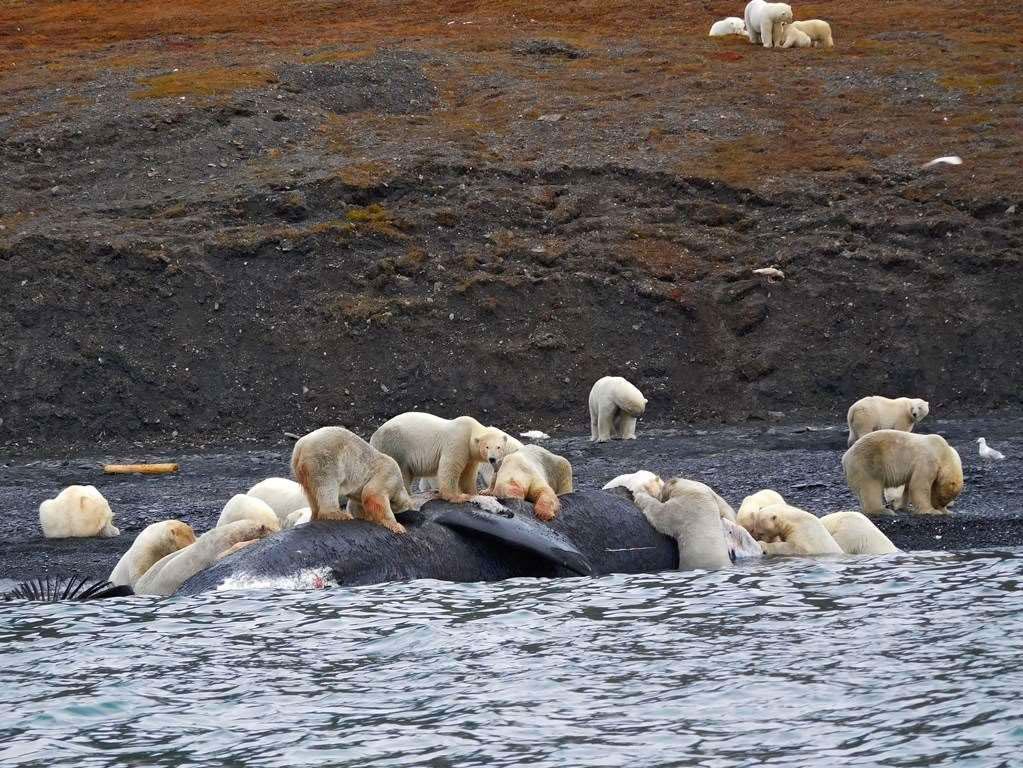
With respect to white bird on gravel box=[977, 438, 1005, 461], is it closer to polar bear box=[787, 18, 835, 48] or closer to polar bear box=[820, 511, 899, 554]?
polar bear box=[820, 511, 899, 554]

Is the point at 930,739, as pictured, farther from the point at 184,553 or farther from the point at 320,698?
the point at 184,553

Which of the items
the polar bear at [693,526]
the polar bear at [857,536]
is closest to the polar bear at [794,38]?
the polar bear at [857,536]

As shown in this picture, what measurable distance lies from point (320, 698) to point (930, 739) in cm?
315

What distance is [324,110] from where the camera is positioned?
39.6m

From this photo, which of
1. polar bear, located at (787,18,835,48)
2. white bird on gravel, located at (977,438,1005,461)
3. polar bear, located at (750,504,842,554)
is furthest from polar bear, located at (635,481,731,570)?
polar bear, located at (787,18,835,48)

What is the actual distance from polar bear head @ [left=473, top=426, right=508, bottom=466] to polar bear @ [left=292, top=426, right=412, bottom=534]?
100cm

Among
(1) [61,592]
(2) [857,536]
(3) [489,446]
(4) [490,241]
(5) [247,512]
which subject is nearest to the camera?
(1) [61,592]

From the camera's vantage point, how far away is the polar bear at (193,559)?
436 inches

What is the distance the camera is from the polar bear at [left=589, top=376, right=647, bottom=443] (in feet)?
75.6

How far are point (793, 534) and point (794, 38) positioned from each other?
3748cm

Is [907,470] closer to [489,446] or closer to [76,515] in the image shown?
[489,446]

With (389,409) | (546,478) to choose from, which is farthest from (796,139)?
(546,478)

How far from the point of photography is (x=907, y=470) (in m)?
15.0

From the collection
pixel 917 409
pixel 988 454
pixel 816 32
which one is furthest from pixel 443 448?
pixel 816 32
